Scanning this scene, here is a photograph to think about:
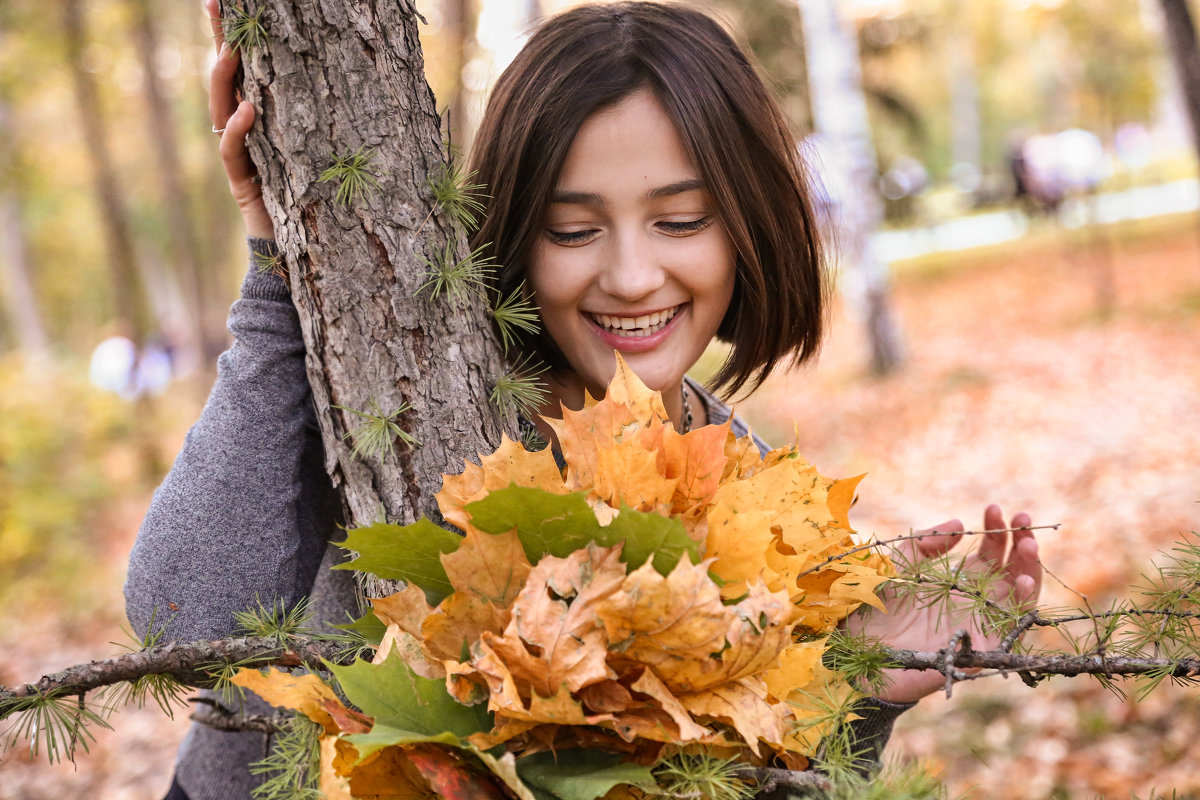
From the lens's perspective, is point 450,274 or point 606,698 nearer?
point 606,698

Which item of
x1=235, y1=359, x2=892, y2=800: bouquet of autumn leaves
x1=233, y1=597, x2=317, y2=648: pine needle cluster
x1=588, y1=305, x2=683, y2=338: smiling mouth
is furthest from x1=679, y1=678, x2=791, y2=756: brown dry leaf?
x1=588, y1=305, x2=683, y2=338: smiling mouth

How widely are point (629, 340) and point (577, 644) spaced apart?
79 cm

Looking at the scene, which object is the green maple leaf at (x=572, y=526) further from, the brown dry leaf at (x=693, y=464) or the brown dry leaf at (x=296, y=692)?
the brown dry leaf at (x=296, y=692)

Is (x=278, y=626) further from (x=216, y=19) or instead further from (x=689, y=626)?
(x=216, y=19)

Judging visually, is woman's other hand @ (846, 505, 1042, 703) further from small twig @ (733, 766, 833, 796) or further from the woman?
small twig @ (733, 766, 833, 796)

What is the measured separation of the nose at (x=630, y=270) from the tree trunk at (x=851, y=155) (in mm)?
7714

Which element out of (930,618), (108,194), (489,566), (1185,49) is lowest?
(930,618)

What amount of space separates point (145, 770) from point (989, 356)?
8518 mm

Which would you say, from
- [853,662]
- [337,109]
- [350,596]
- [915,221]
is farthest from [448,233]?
[915,221]

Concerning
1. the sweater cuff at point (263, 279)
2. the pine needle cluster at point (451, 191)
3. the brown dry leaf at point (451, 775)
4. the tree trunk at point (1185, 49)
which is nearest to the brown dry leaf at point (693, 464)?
the brown dry leaf at point (451, 775)

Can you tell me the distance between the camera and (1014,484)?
234 inches

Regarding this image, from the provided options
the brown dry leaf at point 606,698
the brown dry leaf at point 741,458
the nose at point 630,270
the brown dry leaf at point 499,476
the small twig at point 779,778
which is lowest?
the small twig at point 779,778

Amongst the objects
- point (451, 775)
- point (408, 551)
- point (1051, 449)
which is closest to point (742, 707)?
point (451, 775)

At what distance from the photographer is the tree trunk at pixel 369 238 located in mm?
1104
